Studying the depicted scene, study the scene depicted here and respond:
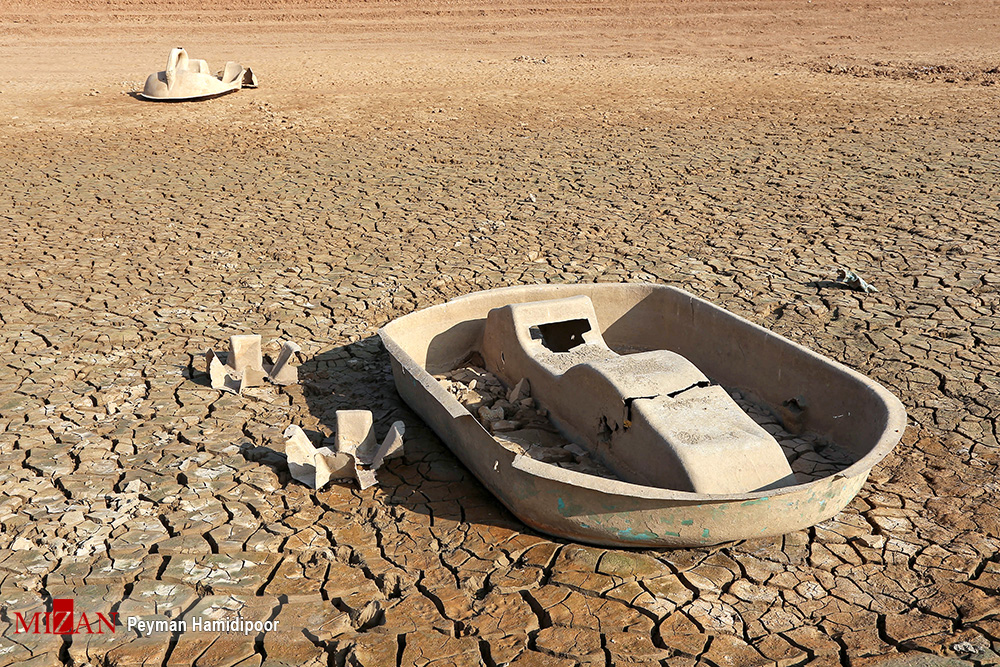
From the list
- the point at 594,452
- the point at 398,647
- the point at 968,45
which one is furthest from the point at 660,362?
the point at 968,45

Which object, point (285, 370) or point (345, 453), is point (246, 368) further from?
point (345, 453)

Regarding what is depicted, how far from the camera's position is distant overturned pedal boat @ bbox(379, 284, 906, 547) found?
11.3 feet

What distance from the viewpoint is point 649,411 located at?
154 inches

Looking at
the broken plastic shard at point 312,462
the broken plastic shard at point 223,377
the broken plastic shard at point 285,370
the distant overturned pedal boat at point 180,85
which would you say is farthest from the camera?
the distant overturned pedal boat at point 180,85

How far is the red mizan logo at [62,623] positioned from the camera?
10.6 feet

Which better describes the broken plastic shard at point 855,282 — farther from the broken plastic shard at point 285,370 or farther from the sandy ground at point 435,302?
the broken plastic shard at point 285,370

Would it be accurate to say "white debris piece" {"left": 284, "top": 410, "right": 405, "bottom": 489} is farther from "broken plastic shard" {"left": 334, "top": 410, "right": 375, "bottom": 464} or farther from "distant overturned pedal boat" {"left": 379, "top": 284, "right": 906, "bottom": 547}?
"distant overturned pedal boat" {"left": 379, "top": 284, "right": 906, "bottom": 547}

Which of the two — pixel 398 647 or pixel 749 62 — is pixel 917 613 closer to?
pixel 398 647

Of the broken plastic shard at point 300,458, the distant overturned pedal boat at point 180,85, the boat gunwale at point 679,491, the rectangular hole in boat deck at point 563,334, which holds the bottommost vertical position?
the broken plastic shard at point 300,458

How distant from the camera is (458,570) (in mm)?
3547

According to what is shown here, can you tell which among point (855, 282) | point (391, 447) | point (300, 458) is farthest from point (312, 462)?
point (855, 282)

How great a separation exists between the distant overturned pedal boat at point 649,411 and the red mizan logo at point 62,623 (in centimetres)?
157

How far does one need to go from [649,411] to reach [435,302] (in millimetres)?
2571

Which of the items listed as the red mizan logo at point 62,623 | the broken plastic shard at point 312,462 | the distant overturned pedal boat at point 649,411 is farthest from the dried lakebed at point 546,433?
the red mizan logo at point 62,623
